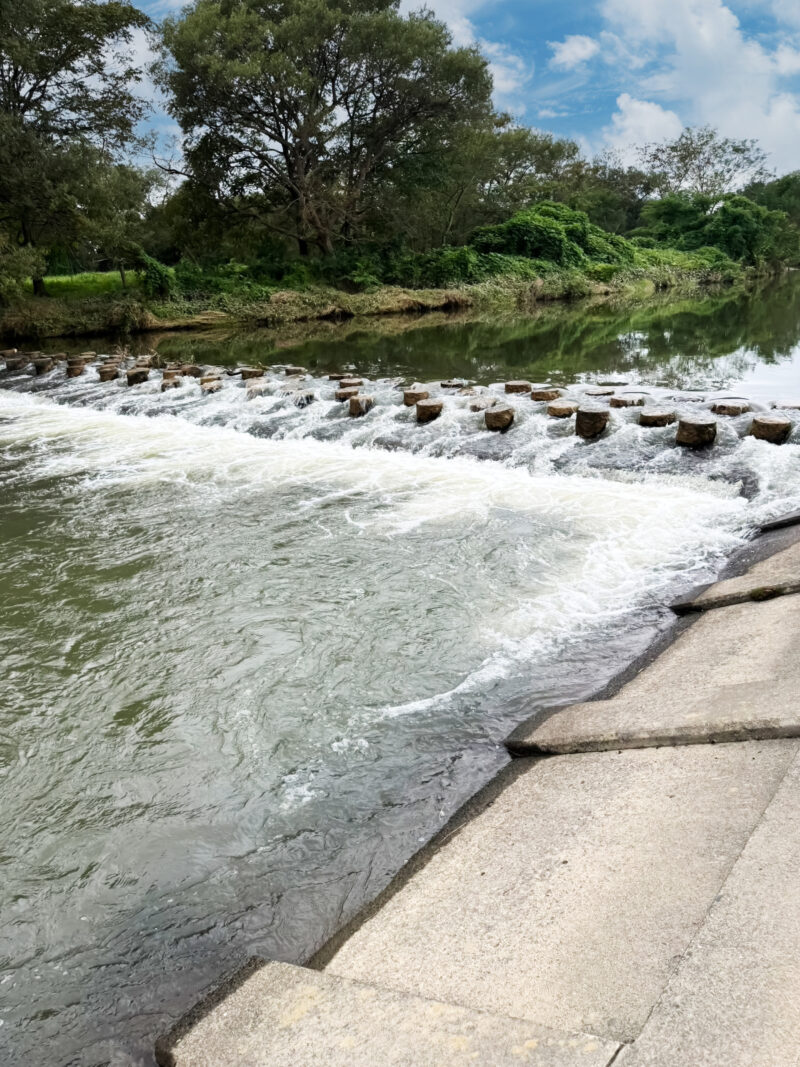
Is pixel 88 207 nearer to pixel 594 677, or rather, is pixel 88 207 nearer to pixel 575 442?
pixel 575 442

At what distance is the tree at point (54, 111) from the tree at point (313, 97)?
3.02 meters

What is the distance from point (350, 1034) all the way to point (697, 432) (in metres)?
6.21

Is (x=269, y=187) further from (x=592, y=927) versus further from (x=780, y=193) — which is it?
(x=780, y=193)

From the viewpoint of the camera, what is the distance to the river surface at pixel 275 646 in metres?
2.25

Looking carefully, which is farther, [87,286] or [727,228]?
[727,228]

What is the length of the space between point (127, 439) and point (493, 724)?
24.2 ft

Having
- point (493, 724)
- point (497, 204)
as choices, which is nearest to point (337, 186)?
point (497, 204)

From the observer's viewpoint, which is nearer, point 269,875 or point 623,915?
point 623,915

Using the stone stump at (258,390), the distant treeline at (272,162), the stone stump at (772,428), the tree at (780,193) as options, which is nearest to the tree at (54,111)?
the distant treeline at (272,162)

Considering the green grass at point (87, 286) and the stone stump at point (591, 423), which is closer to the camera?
the stone stump at point (591, 423)

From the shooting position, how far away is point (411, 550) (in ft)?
16.8

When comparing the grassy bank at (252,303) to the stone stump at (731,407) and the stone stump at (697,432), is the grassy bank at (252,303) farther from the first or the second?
the stone stump at (697,432)

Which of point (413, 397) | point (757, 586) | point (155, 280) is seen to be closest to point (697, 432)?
point (757, 586)

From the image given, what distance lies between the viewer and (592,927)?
1808 mm
